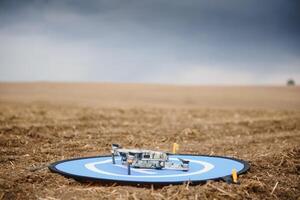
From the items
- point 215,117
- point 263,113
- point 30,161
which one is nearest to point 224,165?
point 30,161

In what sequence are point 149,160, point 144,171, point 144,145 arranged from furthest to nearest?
1. point 144,145
2. point 149,160
3. point 144,171

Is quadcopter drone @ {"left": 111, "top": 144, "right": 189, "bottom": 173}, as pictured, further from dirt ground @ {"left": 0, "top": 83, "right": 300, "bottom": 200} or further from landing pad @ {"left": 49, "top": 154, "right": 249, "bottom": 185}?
dirt ground @ {"left": 0, "top": 83, "right": 300, "bottom": 200}

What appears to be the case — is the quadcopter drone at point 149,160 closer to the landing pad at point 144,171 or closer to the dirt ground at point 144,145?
the landing pad at point 144,171

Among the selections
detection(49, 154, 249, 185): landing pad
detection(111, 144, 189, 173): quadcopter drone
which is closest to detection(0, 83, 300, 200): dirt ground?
detection(49, 154, 249, 185): landing pad

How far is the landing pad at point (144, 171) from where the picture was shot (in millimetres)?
8923

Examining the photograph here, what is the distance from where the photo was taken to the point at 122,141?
52.3ft

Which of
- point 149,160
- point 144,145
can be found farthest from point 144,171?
point 144,145

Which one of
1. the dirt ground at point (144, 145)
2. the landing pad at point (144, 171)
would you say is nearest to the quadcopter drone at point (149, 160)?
the landing pad at point (144, 171)

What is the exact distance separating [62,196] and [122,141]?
25.0 ft

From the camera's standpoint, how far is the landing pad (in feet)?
29.3

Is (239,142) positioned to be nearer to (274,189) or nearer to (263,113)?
(274,189)

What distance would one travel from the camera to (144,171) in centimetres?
975

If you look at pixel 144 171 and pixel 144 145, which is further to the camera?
pixel 144 145

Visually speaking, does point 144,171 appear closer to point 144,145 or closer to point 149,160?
point 149,160
